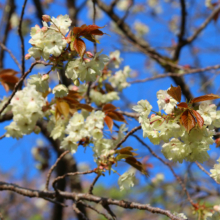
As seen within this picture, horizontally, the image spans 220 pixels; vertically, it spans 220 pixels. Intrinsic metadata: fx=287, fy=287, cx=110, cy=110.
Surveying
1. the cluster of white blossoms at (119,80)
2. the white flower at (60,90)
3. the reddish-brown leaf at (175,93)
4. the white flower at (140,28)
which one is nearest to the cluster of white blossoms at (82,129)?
the white flower at (60,90)

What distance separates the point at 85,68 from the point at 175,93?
1.36 ft

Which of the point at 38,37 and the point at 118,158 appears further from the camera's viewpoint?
the point at 118,158

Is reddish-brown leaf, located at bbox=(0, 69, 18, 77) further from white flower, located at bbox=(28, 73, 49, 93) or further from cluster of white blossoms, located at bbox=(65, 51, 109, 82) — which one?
cluster of white blossoms, located at bbox=(65, 51, 109, 82)

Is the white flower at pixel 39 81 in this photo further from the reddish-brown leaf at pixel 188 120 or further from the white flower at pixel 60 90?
the reddish-brown leaf at pixel 188 120

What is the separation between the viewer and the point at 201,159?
112 centimetres

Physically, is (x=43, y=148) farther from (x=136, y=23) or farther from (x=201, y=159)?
(x=136, y=23)

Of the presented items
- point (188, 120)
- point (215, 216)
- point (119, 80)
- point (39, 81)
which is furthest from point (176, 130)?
point (119, 80)

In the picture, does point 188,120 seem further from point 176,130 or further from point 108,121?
point 108,121

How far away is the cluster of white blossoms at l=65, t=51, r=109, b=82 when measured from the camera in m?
1.21

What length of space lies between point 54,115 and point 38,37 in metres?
0.51

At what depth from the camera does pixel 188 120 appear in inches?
39.2

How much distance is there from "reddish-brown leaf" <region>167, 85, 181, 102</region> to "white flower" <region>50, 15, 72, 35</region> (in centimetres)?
A: 52

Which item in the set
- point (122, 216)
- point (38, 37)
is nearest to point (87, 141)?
point (38, 37)

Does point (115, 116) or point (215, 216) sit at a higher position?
point (115, 116)
